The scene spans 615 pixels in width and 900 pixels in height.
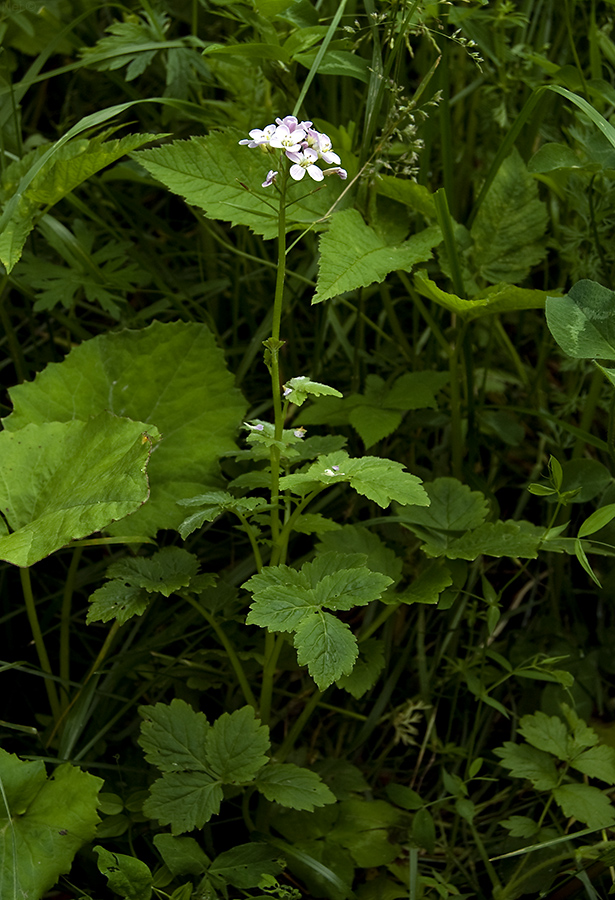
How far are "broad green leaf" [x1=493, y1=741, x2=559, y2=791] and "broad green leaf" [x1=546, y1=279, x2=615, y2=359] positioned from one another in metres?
0.71

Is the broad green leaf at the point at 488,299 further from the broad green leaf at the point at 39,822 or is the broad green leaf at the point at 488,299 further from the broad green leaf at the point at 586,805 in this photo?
the broad green leaf at the point at 39,822

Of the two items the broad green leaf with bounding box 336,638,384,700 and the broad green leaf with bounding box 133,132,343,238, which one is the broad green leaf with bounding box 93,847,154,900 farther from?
the broad green leaf with bounding box 133,132,343,238

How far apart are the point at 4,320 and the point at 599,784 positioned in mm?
1594

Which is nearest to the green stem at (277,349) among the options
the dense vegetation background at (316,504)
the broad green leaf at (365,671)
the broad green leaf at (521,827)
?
the dense vegetation background at (316,504)

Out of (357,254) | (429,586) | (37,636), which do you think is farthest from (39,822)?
(357,254)

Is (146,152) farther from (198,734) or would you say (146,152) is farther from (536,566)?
(536,566)

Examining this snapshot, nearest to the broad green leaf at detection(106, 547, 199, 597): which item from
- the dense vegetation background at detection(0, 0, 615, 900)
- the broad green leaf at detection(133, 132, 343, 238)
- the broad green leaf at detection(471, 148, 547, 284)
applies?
the dense vegetation background at detection(0, 0, 615, 900)

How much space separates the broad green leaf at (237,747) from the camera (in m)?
1.27

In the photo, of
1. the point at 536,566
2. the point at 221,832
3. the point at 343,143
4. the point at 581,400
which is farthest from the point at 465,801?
the point at 343,143

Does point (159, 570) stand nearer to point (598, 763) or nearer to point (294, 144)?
point (294, 144)

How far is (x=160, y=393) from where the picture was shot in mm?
1689

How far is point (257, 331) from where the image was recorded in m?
1.92

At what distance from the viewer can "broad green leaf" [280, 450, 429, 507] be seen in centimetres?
117

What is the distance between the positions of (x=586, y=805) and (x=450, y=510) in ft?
1.82
